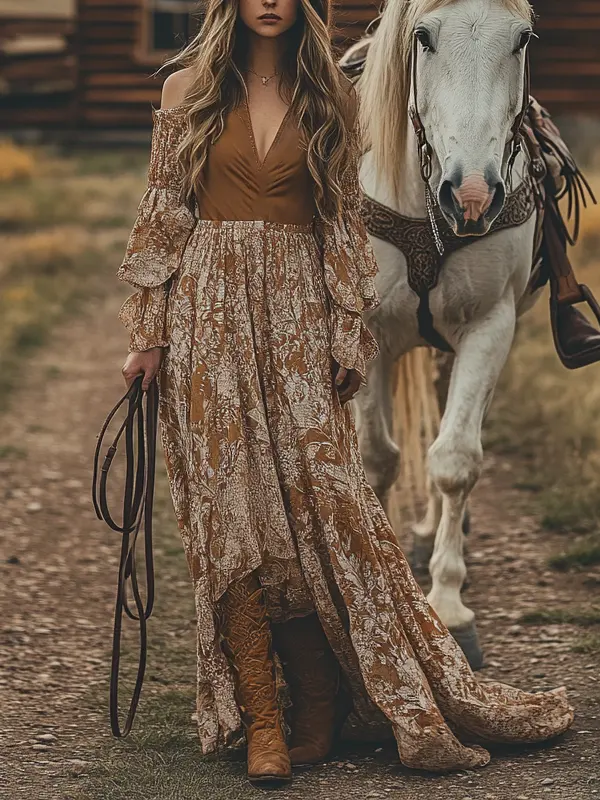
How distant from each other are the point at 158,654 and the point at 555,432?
300 cm

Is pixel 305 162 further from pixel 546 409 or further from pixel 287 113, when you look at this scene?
pixel 546 409

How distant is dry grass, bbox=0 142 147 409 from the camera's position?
31.5ft

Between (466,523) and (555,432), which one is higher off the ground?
(466,523)

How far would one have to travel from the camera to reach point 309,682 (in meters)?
3.32

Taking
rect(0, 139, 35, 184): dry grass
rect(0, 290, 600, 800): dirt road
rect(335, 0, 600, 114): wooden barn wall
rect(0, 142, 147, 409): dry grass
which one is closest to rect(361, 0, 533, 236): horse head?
rect(0, 290, 600, 800): dirt road

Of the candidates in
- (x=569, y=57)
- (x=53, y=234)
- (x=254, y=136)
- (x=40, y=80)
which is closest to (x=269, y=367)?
(x=254, y=136)

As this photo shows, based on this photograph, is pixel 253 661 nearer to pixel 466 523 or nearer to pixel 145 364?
pixel 145 364

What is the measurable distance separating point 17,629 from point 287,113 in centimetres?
215

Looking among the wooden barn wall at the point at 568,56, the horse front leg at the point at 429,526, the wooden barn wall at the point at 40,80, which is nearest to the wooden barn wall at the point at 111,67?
the wooden barn wall at the point at 40,80

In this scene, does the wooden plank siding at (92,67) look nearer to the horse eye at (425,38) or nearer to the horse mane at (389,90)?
the horse mane at (389,90)

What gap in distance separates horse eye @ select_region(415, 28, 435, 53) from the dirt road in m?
1.75

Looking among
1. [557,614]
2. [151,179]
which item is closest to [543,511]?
[557,614]

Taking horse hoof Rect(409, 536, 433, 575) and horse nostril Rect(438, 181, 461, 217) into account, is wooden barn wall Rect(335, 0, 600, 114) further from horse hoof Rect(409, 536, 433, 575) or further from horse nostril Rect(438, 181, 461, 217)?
horse nostril Rect(438, 181, 461, 217)

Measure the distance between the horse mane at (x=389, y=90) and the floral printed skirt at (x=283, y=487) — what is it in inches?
28.1
